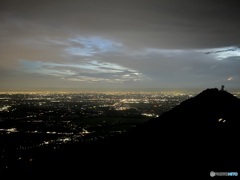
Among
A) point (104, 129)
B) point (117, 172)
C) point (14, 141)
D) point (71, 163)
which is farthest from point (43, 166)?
point (104, 129)

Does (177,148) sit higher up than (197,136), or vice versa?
(197,136)

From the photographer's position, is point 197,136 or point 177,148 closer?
point 177,148

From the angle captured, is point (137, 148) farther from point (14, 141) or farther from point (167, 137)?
point (14, 141)

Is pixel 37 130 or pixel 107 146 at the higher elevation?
pixel 107 146

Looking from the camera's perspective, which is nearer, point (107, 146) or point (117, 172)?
point (117, 172)

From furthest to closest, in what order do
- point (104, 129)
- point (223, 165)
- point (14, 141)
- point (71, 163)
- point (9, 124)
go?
point (9, 124) < point (104, 129) < point (14, 141) < point (71, 163) < point (223, 165)

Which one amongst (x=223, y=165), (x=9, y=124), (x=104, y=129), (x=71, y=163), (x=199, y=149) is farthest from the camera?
(x=9, y=124)

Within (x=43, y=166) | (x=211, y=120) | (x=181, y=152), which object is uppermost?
(x=211, y=120)
